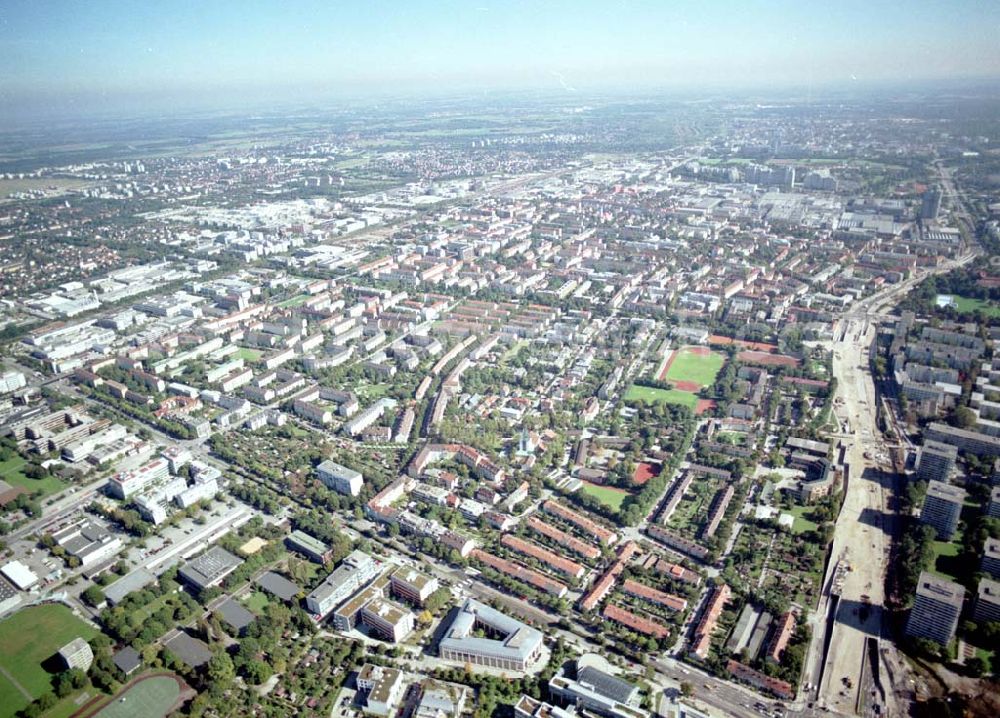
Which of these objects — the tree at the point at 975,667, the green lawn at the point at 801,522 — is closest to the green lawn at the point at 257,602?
the green lawn at the point at 801,522

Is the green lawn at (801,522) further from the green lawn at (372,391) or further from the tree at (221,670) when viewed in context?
the green lawn at (372,391)

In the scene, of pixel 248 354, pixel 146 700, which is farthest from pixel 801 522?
pixel 248 354

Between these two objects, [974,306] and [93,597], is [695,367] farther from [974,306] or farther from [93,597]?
[93,597]

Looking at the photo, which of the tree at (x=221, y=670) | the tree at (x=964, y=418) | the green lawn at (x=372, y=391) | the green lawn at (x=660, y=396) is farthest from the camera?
the green lawn at (x=372, y=391)

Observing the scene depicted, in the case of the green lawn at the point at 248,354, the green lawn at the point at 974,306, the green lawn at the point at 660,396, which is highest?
the green lawn at the point at 974,306

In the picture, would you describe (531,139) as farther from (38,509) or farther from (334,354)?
(38,509)

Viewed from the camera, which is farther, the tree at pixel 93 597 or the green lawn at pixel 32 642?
the tree at pixel 93 597

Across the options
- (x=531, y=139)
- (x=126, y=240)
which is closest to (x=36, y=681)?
(x=126, y=240)
